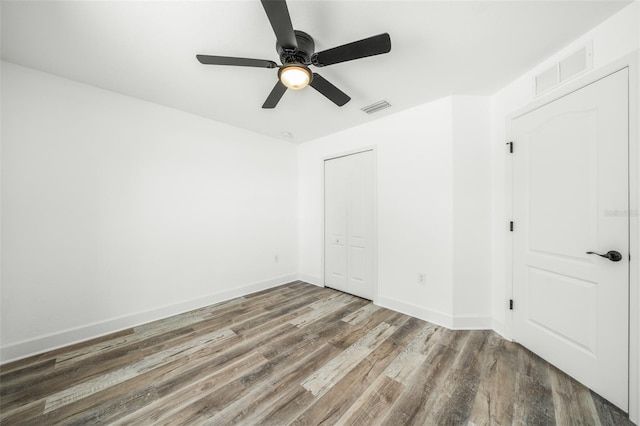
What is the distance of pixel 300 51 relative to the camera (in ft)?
5.24

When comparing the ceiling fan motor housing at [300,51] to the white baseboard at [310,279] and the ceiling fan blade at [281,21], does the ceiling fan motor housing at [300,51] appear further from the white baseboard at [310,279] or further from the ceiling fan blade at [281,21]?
the white baseboard at [310,279]

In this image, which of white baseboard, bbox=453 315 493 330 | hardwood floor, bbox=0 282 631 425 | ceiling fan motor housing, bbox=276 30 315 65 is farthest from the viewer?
white baseboard, bbox=453 315 493 330

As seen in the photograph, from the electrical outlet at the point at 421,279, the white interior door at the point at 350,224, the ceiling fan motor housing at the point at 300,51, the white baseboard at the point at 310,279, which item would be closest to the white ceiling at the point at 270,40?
the ceiling fan motor housing at the point at 300,51

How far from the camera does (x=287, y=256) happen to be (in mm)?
4211

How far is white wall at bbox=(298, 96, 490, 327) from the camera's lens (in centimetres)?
252

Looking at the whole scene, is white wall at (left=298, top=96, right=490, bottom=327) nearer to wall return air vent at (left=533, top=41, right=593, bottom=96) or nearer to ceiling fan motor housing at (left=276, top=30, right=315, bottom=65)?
wall return air vent at (left=533, top=41, right=593, bottom=96)

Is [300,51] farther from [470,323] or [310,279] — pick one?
[310,279]

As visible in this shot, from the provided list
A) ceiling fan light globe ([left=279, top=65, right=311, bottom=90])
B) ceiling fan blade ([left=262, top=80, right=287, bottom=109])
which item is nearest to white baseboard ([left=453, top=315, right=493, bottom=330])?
ceiling fan light globe ([left=279, top=65, right=311, bottom=90])

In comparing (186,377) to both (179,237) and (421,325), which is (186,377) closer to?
(179,237)

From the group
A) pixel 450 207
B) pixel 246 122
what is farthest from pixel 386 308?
pixel 246 122

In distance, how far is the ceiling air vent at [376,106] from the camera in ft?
9.00

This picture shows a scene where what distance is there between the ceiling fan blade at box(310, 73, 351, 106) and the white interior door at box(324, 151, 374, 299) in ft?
4.67

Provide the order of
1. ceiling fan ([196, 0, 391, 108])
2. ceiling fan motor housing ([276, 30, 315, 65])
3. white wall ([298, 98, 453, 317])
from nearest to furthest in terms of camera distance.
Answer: ceiling fan ([196, 0, 391, 108])
ceiling fan motor housing ([276, 30, 315, 65])
white wall ([298, 98, 453, 317])

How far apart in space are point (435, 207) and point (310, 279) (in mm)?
2519
